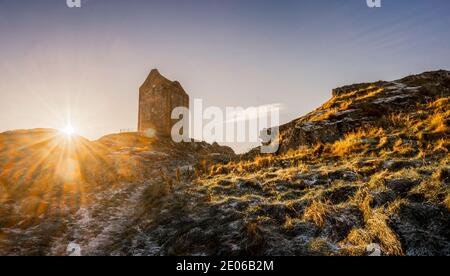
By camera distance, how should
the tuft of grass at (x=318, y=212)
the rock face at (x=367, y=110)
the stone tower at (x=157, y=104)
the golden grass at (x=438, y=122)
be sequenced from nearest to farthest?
the tuft of grass at (x=318, y=212)
the golden grass at (x=438, y=122)
the rock face at (x=367, y=110)
the stone tower at (x=157, y=104)

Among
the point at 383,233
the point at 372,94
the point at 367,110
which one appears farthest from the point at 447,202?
the point at 372,94

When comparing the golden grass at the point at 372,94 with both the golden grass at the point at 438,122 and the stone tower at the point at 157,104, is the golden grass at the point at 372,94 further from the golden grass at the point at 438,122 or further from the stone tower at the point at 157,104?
the stone tower at the point at 157,104

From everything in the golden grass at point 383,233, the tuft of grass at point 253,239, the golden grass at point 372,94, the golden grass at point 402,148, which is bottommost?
the tuft of grass at point 253,239

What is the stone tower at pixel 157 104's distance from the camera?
39.4 m

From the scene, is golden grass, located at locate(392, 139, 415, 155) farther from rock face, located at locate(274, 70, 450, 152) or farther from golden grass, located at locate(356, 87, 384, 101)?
golden grass, located at locate(356, 87, 384, 101)

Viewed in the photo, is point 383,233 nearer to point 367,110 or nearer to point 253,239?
point 253,239

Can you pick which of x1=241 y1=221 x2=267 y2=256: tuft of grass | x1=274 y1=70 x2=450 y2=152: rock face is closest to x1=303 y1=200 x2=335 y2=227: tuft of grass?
x1=241 y1=221 x2=267 y2=256: tuft of grass

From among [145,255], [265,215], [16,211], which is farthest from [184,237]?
[16,211]

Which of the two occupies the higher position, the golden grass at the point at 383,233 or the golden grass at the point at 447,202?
the golden grass at the point at 447,202

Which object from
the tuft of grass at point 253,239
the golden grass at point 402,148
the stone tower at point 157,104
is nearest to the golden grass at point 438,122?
the golden grass at point 402,148

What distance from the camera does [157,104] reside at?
40.0 m

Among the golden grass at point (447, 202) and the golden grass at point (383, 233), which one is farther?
the golden grass at point (447, 202)

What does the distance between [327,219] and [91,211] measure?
9.24m

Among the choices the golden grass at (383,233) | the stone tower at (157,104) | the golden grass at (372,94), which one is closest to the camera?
the golden grass at (383,233)
